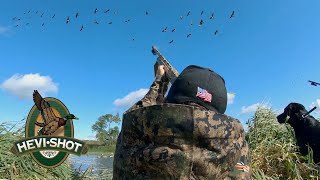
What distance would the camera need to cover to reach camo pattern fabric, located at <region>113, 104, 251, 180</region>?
1.96 meters

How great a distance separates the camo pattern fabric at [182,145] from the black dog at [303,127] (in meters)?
2.65

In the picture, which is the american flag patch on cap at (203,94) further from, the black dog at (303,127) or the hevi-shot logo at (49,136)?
the black dog at (303,127)

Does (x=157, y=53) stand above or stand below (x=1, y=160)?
above

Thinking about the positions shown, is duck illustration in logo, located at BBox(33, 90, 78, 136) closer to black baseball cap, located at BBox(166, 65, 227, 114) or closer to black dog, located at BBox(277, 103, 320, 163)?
black baseball cap, located at BBox(166, 65, 227, 114)

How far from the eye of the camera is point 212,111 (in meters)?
2.04

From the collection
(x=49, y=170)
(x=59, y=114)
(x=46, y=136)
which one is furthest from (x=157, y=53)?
(x=49, y=170)

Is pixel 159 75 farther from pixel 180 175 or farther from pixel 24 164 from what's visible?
pixel 24 164

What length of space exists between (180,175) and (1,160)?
3126 millimetres

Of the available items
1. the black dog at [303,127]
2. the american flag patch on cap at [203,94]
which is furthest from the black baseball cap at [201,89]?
the black dog at [303,127]

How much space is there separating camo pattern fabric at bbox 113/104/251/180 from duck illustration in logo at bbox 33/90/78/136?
2.46 m

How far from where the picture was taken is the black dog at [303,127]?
4398 millimetres

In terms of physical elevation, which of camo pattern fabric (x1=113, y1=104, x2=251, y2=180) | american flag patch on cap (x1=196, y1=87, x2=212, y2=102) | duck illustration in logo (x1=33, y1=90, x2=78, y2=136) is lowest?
camo pattern fabric (x1=113, y1=104, x2=251, y2=180)

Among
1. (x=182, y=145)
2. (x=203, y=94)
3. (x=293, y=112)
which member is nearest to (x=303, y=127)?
(x=293, y=112)

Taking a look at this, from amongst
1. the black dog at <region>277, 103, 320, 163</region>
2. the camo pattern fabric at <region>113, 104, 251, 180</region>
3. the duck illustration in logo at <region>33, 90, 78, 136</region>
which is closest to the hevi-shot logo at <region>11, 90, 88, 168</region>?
the duck illustration in logo at <region>33, 90, 78, 136</region>
